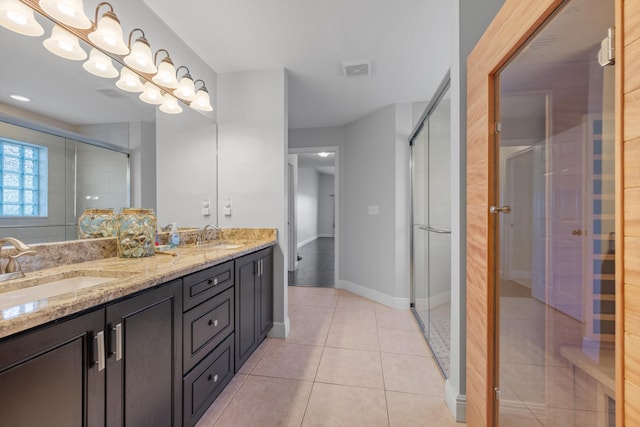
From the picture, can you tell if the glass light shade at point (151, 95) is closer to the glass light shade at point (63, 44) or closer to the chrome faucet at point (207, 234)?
the glass light shade at point (63, 44)

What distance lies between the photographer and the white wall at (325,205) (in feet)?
36.5

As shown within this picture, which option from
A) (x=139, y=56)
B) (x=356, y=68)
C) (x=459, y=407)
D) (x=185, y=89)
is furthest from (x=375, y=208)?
(x=139, y=56)

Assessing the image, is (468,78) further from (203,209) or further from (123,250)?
(203,209)

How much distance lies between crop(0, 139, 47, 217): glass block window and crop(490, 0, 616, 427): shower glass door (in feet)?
6.61

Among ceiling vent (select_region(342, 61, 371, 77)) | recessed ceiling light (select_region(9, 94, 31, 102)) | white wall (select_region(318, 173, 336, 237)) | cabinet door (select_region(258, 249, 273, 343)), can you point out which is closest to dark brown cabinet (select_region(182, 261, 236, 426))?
cabinet door (select_region(258, 249, 273, 343))

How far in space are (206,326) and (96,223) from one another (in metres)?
0.83

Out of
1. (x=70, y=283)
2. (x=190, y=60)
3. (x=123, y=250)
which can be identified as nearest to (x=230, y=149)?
(x=190, y=60)

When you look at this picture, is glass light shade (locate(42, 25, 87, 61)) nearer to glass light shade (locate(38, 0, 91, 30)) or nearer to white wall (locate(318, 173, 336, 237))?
glass light shade (locate(38, 0, 91, 30))

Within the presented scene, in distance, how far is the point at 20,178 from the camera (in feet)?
3.51

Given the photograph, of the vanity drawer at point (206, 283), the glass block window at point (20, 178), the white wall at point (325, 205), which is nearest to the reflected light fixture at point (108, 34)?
the glass block window at point (20, 178)

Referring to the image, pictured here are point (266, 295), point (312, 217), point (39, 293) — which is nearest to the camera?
point (39, 293)

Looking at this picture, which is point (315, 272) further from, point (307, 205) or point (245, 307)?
point (307, 205)

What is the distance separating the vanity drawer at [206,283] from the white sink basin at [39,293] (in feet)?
1.03

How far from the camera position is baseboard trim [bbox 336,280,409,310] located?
3123 millimetres
